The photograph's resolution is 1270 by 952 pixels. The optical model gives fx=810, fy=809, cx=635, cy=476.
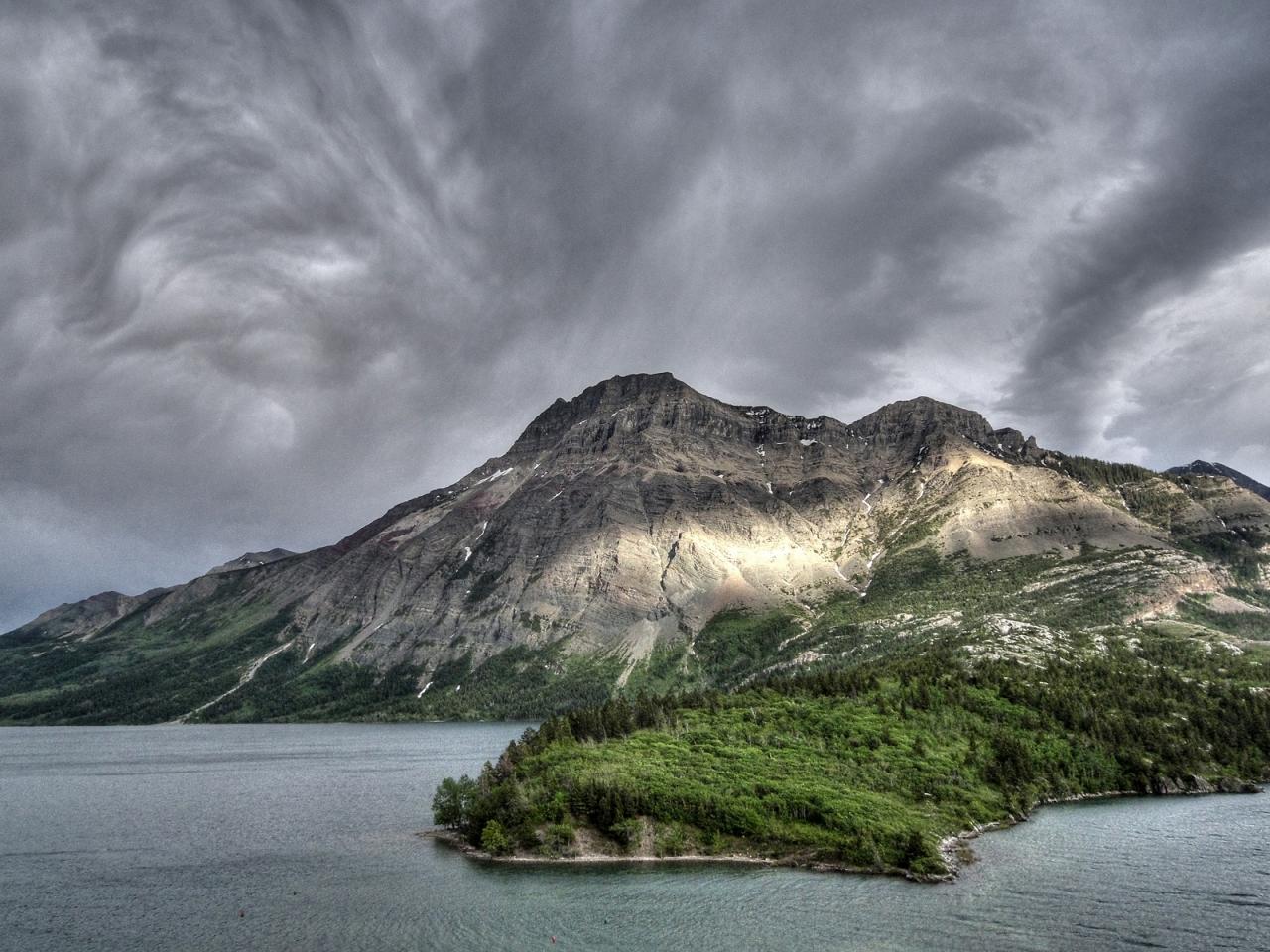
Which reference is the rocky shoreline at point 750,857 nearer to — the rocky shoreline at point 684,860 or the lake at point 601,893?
the rocky shoreline at point 684,860

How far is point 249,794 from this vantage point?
14325 cm

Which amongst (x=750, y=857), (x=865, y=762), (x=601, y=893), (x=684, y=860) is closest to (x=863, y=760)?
(x=865, y=762)

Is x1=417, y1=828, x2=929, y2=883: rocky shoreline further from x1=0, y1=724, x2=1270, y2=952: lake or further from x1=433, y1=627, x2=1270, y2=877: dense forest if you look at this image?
x1=0, y1=724, x2=1270, y2=952: lake

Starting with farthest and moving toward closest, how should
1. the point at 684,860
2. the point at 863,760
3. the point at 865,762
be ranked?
the point at 863,760 < the point at 865,762 < the point at 684,860

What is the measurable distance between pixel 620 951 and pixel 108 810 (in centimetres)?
10453

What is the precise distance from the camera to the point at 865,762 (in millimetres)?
111062

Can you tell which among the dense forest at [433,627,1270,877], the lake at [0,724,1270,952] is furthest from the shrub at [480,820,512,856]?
the lake at [0,724,1270,952]

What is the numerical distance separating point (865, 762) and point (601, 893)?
1909 inches

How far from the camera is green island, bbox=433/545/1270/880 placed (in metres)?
91.7

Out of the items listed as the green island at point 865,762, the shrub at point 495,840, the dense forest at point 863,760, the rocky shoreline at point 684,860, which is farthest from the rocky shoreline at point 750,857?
the dense forest at point 863,760

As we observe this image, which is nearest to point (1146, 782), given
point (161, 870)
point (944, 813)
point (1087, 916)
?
point (944, 813)

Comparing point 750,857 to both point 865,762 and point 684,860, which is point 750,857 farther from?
point 865,762

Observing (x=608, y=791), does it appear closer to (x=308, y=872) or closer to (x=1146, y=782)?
(x=308, y=872)

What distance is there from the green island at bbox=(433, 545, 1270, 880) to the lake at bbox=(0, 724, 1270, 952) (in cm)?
546
